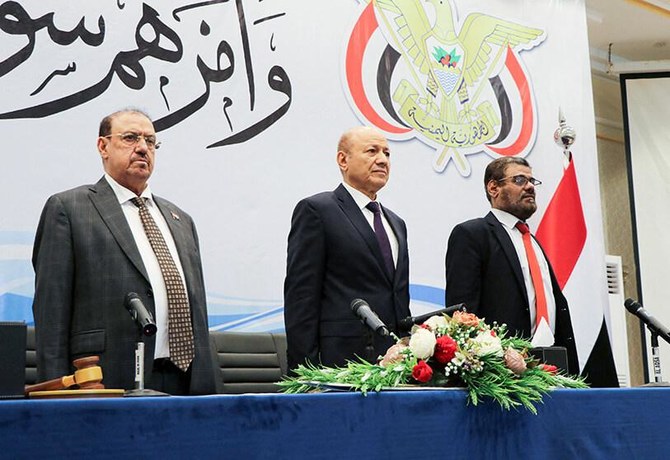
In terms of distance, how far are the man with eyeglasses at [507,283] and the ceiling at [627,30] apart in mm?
3562

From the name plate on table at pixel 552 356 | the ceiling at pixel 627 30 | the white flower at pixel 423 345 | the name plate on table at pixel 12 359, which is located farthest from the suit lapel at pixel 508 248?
the ceiling at pixel 627 30

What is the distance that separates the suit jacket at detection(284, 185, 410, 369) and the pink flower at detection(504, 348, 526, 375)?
2.44 ft

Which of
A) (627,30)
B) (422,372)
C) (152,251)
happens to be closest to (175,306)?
(152,251)

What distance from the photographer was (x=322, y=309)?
117 inches

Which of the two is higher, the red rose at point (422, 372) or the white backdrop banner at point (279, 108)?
the white backdrop banner at point (279, 108)

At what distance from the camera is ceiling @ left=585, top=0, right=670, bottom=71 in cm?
664

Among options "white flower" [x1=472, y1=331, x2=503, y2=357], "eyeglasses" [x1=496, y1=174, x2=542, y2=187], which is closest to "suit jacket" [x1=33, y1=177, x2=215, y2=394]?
"white flower" [x1=472, y1=331, x2=503, y2=357]

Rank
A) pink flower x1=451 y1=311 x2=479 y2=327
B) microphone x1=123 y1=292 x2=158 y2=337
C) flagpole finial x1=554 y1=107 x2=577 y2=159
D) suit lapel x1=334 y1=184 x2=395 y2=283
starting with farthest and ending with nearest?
flagpole finial x1=554 y1=107 x2=577 y2=159 < suit lapel x1=334 y1=184 x2=395 y2=283 < pink flower x1=451 y1=311 x2=479 y2=327 < microphone x1=123 y1=292 x2=158 y2=337

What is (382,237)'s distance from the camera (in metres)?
3.09

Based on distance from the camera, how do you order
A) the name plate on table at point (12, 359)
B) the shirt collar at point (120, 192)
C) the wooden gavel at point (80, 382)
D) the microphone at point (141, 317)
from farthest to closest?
the shirt collar at point (120, 192)
the microphone at point (141, 317)
the wooden gavel at point (80, 382)
the name plate on table at point (12, 359)

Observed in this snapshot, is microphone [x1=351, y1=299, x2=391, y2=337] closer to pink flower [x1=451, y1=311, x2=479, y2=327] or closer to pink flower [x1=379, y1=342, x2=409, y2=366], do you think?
pink flower [x1=379, y1=342, x2=409, y2=366]

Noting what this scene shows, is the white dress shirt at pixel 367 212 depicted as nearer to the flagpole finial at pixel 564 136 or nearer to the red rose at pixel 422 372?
the red rose at pixel 422 372

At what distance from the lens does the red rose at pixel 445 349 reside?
2.08 metres

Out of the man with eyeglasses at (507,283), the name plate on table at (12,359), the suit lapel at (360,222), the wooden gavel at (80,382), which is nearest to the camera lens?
the name plate on table at (12,359)
